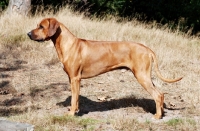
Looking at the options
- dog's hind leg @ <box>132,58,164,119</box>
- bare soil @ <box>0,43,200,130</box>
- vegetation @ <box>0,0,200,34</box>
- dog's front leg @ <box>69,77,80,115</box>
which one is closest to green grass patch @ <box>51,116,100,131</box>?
bare soil @ <box>0,43,200,130</box>

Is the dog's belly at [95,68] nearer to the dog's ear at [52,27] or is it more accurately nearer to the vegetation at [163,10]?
the dog's ear at [52,27]

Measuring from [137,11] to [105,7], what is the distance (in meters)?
1.90

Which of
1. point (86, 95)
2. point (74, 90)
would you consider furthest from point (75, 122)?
point (86, 95)

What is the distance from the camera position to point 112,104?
25.2ft

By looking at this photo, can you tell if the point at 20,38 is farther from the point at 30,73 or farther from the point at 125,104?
the point at 125,104

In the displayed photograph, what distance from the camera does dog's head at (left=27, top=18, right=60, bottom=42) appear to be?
21.5 feet

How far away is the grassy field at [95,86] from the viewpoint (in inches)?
250

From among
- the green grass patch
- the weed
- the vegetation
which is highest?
the green grass patch

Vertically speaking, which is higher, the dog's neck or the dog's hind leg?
the dog's neck

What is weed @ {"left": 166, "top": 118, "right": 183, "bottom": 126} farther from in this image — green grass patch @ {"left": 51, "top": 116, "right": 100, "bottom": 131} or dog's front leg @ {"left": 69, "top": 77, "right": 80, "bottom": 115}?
dog's front leg @ {"left": 69, "top": 77, "right": 80, "bottom": 115}

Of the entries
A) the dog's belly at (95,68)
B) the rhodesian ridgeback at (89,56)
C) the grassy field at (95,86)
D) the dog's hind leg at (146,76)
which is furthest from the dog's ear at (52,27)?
the dog's hind leg at (146,76)

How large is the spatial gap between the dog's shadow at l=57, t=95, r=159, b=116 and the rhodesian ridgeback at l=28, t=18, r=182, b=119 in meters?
0.66

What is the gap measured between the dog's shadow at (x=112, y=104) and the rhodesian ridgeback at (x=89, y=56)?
664 mm

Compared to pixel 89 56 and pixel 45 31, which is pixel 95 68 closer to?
pixel 89 56
